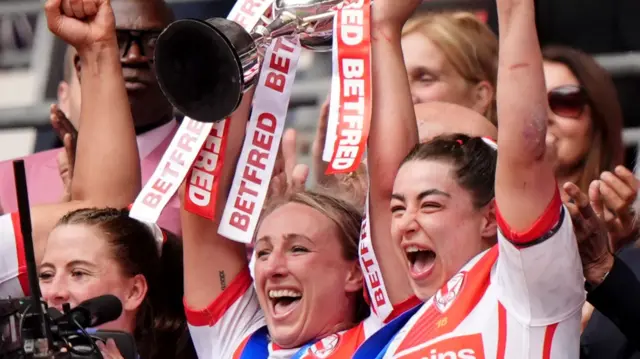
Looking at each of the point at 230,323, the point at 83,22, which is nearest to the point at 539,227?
the point at 230,323

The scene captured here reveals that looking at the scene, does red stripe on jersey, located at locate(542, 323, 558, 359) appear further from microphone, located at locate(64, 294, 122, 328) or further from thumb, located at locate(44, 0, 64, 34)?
thumb, located at locate(44, 0, 64, 34)

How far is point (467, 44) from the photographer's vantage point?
3.01 meters

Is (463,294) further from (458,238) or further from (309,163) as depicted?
(309,163)

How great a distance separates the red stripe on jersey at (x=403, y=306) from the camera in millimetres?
2523

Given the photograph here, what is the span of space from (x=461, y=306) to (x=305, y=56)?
1513 millimetres

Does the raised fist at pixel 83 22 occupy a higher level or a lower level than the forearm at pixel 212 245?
higher

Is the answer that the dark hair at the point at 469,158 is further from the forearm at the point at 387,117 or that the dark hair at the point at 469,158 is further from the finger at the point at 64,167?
the finger at the point at 64,167

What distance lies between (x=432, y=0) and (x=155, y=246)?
936 millimetres

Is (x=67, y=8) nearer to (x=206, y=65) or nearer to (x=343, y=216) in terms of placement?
(x=206, y=65)

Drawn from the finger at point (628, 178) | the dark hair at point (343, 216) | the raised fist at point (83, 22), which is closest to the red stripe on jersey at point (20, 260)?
the raised fist at point (83, 22)

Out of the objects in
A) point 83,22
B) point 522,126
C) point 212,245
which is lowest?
point 212,245

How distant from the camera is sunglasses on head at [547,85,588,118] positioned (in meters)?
2.93

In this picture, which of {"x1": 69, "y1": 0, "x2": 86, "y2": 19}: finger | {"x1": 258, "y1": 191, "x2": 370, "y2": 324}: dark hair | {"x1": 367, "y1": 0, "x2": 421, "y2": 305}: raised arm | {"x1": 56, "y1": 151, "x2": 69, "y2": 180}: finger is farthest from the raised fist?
{"x1": 367, "y1": 0, "x2": 421, "y2": 305}: raised arm

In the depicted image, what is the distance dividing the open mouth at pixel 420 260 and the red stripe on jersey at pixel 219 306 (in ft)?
1.58
